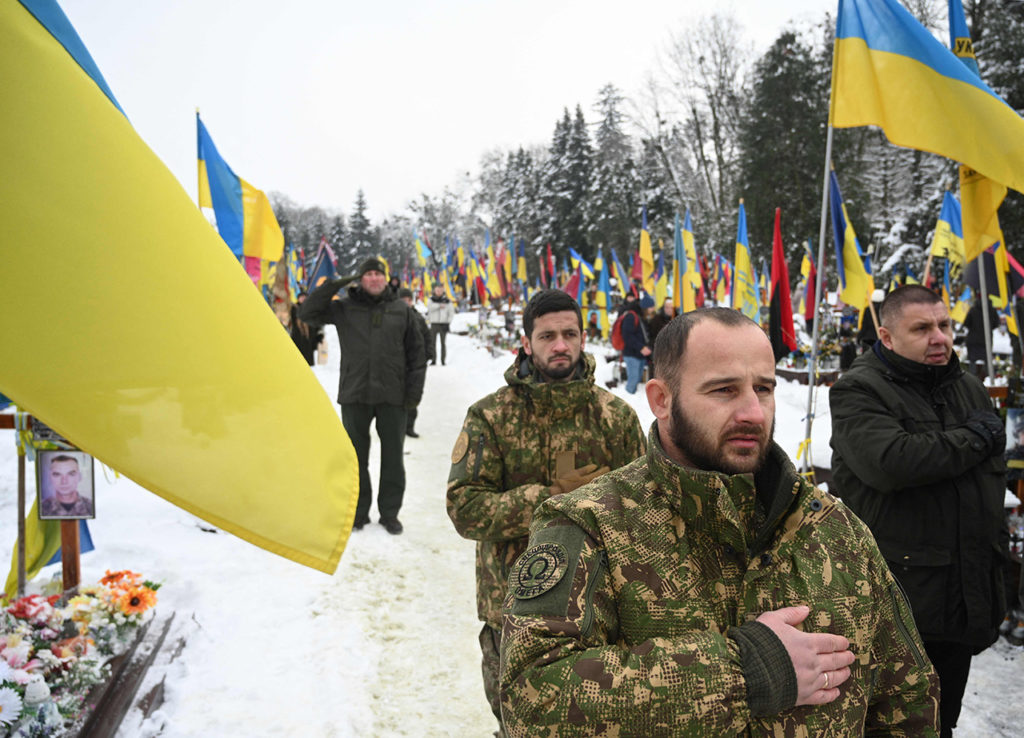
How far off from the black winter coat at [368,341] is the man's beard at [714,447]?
456 centimetres

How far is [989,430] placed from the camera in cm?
260

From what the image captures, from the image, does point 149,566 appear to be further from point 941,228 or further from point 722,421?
point 941,228

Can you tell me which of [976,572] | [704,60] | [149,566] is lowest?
[149,566]

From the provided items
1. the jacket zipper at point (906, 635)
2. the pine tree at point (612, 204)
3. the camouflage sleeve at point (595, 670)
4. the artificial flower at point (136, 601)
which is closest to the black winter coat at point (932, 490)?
the jacket zipper at point (906, 635)

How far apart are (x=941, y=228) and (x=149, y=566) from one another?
9.19 meters

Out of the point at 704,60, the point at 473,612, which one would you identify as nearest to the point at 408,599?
the point at 473,612

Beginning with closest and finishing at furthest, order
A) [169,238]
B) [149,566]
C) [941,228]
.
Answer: [169,238], [149,566], [941,228]

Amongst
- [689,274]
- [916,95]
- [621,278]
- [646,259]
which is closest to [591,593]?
[916,95]

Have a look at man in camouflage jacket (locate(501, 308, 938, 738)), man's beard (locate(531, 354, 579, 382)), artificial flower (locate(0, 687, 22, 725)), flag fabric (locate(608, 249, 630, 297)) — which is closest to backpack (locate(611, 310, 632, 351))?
flag fabric (locate(608, 249, 630, 297))

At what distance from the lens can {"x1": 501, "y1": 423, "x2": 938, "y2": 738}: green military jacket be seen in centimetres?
122

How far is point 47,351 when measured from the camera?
4.06 feet

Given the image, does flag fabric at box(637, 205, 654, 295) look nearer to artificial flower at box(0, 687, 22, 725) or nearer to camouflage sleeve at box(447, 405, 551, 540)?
camouflage sleeve at box(447, 405, 551, 540)

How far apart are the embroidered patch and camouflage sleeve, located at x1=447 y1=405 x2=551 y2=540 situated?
992 millimetres

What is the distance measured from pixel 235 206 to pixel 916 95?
21.8ft
